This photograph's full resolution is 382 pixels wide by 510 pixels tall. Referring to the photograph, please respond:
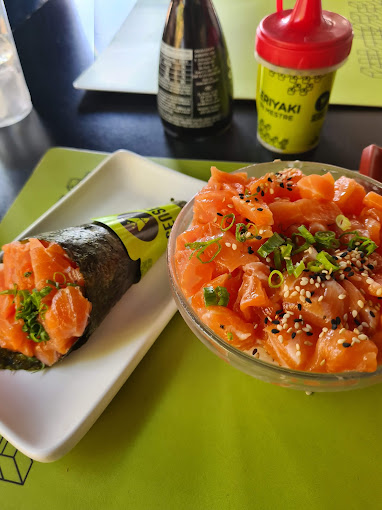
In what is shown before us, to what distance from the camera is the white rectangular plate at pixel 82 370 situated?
93cm

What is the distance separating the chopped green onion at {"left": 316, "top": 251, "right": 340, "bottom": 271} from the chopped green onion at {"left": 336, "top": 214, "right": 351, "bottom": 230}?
0.10 meters

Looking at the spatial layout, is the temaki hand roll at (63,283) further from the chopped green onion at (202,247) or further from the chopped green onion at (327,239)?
the chopped green onion at (327,239)

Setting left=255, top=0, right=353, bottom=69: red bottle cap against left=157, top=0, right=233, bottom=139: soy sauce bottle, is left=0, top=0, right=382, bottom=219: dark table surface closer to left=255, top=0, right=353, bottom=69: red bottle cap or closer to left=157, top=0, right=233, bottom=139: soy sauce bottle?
left=157, top=0, right=233, bottom=139: soy sauce bottle

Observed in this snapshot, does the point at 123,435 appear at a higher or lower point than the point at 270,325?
lower

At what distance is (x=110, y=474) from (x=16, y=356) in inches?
15.1

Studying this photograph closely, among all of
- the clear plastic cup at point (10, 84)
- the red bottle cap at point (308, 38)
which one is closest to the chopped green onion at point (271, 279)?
the red bottle cap at point (308, 38)

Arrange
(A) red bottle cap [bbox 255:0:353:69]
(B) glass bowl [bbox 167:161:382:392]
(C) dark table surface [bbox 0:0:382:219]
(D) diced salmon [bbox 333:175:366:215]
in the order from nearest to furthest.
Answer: (B) glass bowl [bbox 167:161:382:392] < (D) diced salmon [bbox 333:175:366:215] < (A) red bottle cap [bbox 255:0:353:69] < (C) dark table surface [bbox 0:0:382:219]

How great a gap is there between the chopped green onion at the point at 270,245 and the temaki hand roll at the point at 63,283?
484mm

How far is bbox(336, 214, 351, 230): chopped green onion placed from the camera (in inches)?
36.4

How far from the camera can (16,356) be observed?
1.07 m

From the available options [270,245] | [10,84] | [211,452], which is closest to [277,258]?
[270,245]

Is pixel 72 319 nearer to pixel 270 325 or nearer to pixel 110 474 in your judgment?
pixel 110 474

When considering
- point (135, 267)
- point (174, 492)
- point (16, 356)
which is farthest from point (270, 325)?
point (16, 356)

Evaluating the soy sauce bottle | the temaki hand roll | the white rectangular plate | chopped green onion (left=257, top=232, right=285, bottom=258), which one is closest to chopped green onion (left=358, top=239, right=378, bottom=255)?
chopped green onion (left=257, top=232, right=285, bottom=258)
